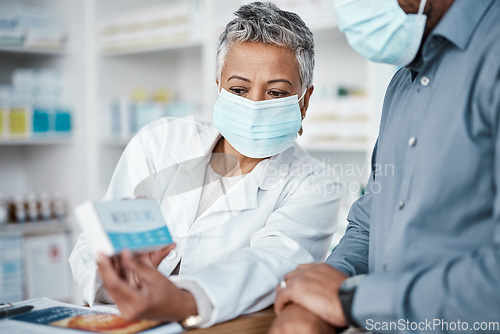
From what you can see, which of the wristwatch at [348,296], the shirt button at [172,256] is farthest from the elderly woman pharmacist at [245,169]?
the wristwatch at [348,296]

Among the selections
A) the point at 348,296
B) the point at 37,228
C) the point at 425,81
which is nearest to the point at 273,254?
the point at 348,296

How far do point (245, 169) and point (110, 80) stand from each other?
239 cm

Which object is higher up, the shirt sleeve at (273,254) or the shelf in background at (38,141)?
the shirt sleeve at (273,254)

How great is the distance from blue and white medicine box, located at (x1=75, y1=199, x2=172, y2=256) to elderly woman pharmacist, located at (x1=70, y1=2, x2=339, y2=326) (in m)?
0.39

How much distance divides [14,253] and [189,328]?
2754 mm

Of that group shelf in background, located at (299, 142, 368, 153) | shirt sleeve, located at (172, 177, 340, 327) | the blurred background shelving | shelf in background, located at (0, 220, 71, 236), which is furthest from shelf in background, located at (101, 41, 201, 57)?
shirt sleeve, located at (172, 177, 340, 327)

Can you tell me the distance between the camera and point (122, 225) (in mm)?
899

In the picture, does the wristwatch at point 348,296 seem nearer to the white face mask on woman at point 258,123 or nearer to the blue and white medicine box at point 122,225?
the blue and white medicine box at point 122,225

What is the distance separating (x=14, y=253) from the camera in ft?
11.1

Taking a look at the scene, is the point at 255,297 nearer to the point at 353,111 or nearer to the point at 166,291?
the point at 166,291

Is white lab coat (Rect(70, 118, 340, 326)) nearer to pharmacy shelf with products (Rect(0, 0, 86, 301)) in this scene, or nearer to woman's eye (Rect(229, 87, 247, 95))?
woman's eye (Rect(229, 87, 247, 95))

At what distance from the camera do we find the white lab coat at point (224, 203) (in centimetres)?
137

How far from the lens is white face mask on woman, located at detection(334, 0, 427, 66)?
1056 mm

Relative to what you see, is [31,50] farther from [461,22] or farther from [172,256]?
[461,22]
